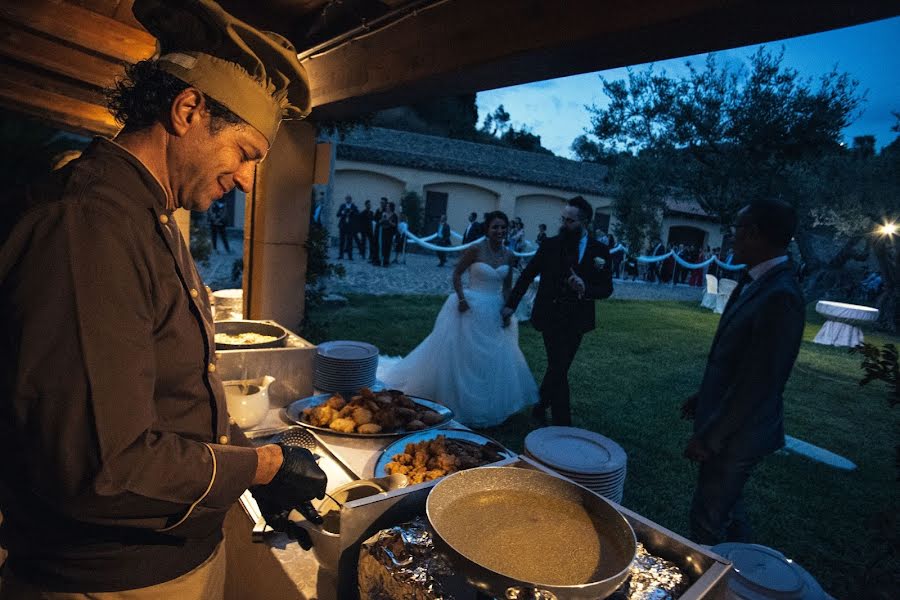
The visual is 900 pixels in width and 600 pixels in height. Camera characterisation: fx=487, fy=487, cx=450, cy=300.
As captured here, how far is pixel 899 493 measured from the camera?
4.70 metres

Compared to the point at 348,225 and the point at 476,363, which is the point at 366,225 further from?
the point at 476,363

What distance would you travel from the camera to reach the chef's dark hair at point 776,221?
2.62 metres

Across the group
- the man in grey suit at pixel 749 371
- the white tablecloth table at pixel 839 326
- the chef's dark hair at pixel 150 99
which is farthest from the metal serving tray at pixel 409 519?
the white tablecloth table at pixel 839 326

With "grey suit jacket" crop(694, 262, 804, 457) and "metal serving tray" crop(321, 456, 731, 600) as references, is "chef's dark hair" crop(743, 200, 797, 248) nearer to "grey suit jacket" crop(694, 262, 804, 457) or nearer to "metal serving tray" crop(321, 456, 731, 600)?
"grey suit jacket" crop(694, 262, 804, 457)

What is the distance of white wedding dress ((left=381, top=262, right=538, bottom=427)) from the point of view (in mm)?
5195

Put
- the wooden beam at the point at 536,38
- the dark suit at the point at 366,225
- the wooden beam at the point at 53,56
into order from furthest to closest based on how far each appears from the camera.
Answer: the dark suit at the point at 366,225 < the wooden beam at the point at 53,56 < the wooden beam at the point at 536,38

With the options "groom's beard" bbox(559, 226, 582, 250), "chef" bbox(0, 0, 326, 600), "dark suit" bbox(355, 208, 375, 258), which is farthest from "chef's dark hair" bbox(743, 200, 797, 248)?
"dark suit" bbox(355, 208, 375, 258)

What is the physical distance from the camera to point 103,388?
2.79ft

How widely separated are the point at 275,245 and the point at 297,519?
3271mm

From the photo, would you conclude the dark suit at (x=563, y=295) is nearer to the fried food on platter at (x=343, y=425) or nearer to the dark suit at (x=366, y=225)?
the fried food on platter at (x=343, y=425)

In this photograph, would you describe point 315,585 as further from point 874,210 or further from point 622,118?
point 874,210

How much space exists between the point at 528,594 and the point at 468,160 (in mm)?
29456

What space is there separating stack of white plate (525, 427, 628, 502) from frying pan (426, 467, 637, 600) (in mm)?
854

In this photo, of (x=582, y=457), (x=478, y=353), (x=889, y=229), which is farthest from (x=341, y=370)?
(x=889, y=229)
